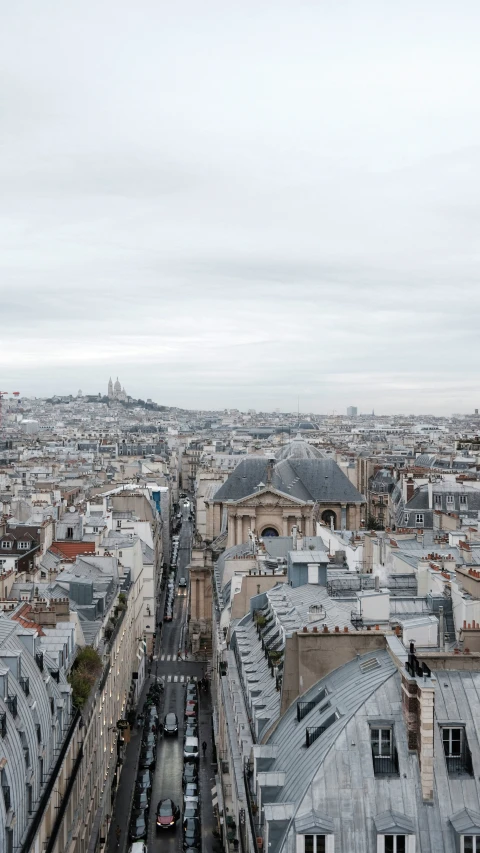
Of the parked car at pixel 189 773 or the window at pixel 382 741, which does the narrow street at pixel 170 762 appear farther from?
the window at pixel 382 741

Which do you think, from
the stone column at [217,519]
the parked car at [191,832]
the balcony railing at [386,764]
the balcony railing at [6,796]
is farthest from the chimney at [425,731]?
the stone column at [217,519]

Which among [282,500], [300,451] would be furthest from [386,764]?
[300,451]

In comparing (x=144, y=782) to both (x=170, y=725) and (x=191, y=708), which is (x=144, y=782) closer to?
(x=170, y=725)

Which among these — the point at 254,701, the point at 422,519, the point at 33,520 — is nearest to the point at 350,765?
the point at 254,701

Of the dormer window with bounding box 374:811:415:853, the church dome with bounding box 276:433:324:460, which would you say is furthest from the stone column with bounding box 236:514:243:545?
the dormer window with bounding box 374:811:415:853

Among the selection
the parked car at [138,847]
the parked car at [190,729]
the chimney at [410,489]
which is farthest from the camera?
the chimney at [410,489]

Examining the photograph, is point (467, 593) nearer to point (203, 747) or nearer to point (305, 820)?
point (305, 820)
